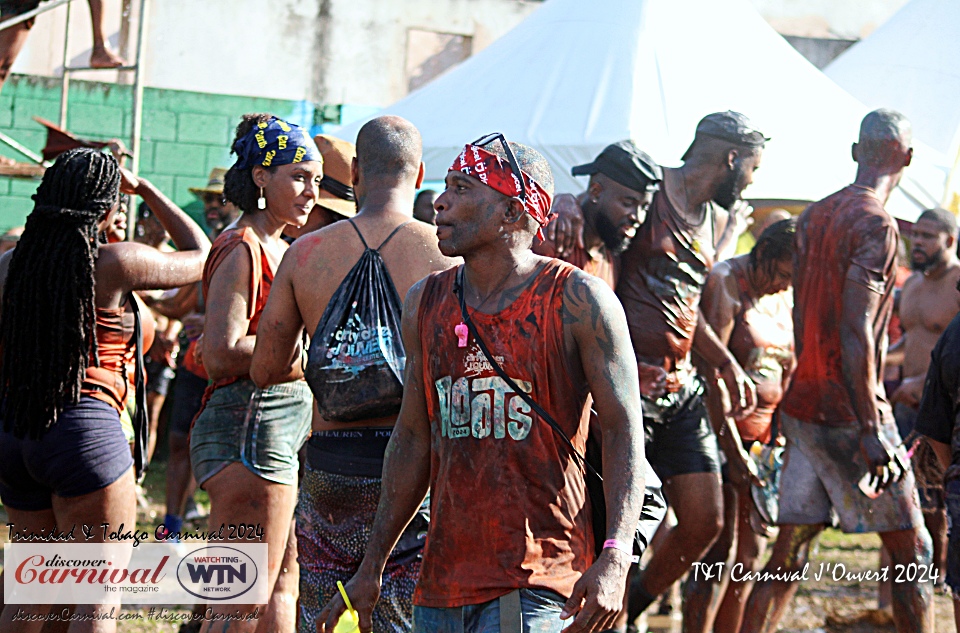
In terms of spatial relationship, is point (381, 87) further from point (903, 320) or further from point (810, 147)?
point (903, 320)

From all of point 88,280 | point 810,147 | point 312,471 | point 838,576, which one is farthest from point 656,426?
point 810,147

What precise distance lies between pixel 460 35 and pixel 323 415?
15809 mm

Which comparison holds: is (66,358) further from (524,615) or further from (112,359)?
(524,615)

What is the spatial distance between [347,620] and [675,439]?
2.82 metres

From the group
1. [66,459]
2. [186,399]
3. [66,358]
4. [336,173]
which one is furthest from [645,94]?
[66,459]

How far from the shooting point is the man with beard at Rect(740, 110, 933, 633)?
5.26 m

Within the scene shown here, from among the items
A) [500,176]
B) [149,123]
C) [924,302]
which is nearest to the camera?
[500,176]

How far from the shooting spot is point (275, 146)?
4547 millimetres

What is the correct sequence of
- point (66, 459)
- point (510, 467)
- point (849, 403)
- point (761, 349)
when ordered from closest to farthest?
point (510, 467) < point (66, 459) < point (849, 403) < point (761, 349)

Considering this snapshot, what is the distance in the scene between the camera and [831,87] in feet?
32.9

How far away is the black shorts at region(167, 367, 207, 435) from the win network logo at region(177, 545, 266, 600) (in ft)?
9.57

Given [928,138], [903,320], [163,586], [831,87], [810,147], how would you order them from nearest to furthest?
[163,586] → [903,320] → [810,147] → [831,87] → [928,138]

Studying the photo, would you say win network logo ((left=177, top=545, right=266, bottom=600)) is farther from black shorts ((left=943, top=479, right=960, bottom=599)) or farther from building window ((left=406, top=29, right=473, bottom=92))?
building window ((left=406, top=29, right=473, bottom=92))

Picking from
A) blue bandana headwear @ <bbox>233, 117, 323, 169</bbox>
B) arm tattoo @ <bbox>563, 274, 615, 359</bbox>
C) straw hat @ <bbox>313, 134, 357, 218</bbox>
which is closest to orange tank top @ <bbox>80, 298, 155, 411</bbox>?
blue bandana headwear @ <bbox>233, 117, 323, 169</bbox>
